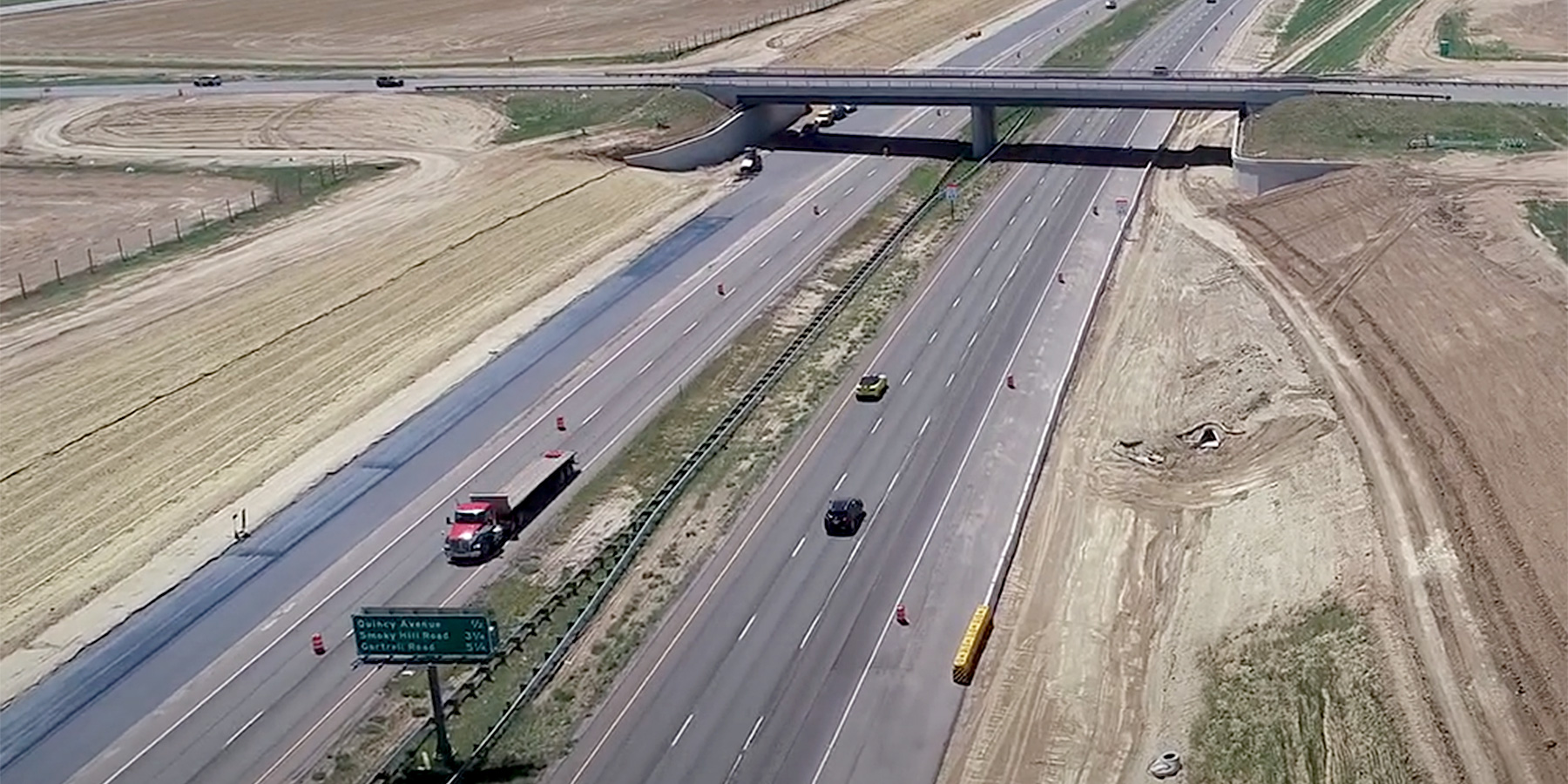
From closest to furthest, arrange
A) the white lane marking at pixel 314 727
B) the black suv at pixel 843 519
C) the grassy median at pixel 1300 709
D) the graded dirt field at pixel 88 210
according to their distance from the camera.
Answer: the grassy median at pixel 1300 709 → the white lane marking at pixel 314 727 → the black suv at pixel 843 519 → the graded dirt field at pixel 88 210

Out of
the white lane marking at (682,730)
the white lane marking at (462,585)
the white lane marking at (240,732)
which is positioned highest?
the white lane marking at (462,585)

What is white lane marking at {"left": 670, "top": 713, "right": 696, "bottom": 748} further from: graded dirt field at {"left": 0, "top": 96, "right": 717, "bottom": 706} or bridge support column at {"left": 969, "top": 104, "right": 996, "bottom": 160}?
bridge support column at {"left": 969, "top": 104, "right": 996, "bottom": 160}

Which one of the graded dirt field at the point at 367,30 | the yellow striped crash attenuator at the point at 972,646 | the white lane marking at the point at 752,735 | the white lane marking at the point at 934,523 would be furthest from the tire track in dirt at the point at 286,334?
the graded dirt field at the point at 367,30

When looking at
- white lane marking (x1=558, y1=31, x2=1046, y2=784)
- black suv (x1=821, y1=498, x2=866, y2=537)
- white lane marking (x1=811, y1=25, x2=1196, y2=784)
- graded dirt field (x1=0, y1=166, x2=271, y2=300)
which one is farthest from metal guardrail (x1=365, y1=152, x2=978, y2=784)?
graded dirt field (x1=0, y1=166, x2=271, y2=300)

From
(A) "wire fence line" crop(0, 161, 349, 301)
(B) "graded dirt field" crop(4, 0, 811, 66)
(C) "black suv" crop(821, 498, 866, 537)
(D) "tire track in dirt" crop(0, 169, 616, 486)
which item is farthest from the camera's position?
(B) "graded dirt field" crop(4, 0, 811, 66)

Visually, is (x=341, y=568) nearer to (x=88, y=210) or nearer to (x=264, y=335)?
(x=264, y=335)

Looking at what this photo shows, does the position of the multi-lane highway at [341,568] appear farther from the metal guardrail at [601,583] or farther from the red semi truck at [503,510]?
the metal guardrail at [601,583]

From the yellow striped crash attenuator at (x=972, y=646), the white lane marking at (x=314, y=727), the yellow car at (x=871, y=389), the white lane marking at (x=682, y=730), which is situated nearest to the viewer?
the white lane marking at (x=314, y=727)
